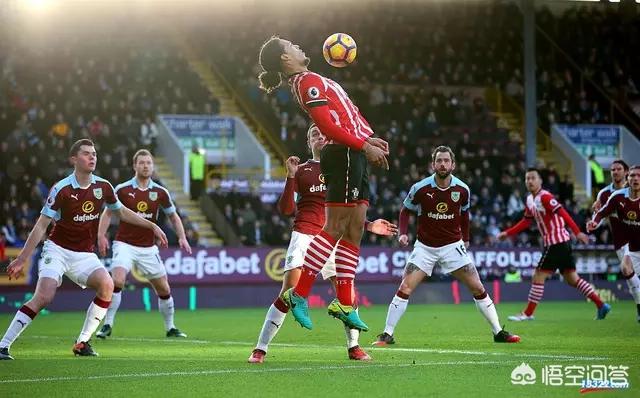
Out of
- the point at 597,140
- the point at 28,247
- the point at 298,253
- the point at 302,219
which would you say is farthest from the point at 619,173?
the point at 597,140

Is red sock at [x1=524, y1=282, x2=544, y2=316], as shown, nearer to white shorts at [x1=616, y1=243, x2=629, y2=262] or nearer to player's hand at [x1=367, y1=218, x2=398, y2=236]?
white shorts at [x1=616, y1=243, x2=629, y2=262]

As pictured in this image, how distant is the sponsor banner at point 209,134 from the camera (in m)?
33.8

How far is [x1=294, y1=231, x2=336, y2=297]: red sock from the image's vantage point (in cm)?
994

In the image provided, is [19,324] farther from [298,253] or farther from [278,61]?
[278,61]

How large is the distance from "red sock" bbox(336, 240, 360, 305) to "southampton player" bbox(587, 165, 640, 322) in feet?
26.9

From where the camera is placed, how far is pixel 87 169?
1231cm

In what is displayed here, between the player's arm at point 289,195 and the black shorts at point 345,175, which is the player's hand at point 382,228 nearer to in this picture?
the black shorts at point 345,175

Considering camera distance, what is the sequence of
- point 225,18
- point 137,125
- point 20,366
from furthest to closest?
point 225,18, point 137,125, point 20,366

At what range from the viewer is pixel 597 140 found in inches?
1523

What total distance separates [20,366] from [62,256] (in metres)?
1.77

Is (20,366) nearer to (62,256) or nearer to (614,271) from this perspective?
(62,256)

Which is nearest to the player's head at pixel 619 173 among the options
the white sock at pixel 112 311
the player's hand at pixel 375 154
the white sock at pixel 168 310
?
the white sock at pixel 168 310

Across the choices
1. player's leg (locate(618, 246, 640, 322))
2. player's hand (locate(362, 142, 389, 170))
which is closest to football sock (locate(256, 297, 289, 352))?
player's hand (locate(362, 142, 389, 170))

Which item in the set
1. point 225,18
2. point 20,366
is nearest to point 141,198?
point 20,366
